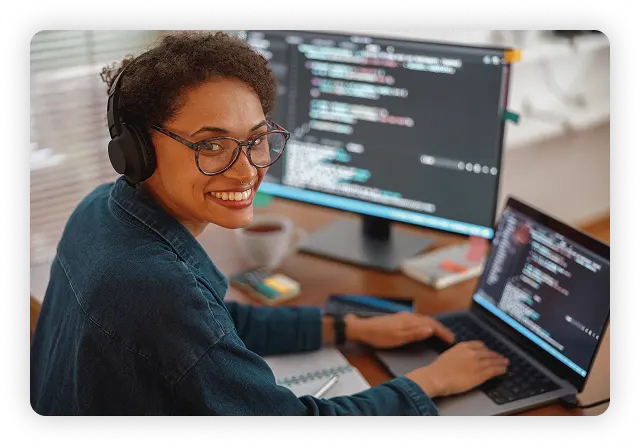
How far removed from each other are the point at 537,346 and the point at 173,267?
633 mm

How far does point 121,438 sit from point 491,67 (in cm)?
90

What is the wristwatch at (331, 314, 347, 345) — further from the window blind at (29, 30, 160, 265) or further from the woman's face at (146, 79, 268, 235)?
the window blind at (29, 30, 160, 265)

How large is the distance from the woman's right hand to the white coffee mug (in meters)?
0.47

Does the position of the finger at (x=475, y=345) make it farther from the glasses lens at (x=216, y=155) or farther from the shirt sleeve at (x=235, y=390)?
the glasses lens at (x=216, y=155)

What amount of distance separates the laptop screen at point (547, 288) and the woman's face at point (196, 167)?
48 cm

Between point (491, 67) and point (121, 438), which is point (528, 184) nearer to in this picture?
point (491, 67)

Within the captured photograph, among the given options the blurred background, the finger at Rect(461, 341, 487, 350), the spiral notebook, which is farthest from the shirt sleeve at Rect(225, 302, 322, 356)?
the blurred background

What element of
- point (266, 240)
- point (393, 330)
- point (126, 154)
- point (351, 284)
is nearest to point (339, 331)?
point (393, 330)

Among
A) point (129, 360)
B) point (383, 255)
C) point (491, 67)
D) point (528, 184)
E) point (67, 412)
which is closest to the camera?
point (129, 360)

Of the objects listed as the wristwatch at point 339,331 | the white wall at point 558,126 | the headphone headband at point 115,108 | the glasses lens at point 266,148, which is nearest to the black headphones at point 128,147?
the headphone headband at point 115,108

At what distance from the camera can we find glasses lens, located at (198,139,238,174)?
1.02m

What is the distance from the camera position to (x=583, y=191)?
2.55 m

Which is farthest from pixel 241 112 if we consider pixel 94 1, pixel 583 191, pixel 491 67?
pixel 583 191

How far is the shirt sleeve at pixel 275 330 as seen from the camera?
4.37 feet
